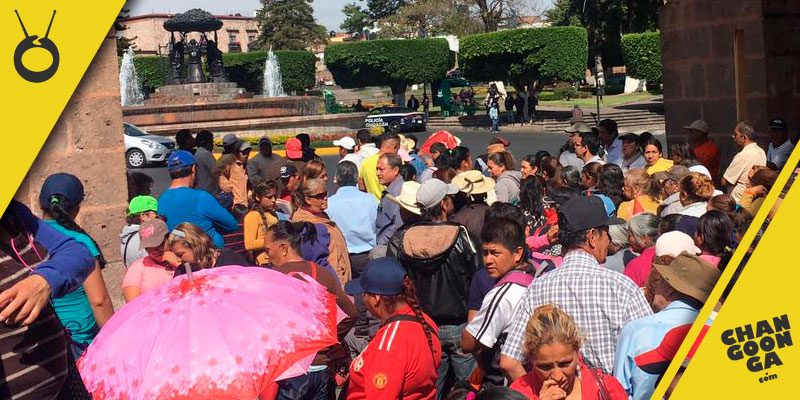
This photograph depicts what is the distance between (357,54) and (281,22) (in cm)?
1238

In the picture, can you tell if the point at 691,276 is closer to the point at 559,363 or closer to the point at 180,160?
the point at 559,363

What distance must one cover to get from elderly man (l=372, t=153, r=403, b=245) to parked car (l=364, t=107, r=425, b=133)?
30.5 m

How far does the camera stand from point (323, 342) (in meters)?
4.18

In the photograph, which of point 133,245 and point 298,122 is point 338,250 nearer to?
point 133,245

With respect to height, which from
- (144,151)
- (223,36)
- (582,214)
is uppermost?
(223,36)

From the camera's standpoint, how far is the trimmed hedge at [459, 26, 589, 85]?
4331 cm

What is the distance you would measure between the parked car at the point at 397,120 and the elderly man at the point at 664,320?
35.1 meters

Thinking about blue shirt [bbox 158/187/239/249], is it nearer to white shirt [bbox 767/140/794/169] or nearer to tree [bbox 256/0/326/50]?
white shirt [bbox 767/140/794/169]

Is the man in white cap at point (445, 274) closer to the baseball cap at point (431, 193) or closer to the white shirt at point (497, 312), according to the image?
the baseball cap at point (431, 193)

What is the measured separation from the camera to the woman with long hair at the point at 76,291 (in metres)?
4.66

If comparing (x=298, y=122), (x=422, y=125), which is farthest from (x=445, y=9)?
(x=298, y=122)

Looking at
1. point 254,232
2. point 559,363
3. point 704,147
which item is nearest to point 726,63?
point 704,147

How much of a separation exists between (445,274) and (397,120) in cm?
3444

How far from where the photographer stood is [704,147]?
10133mm
